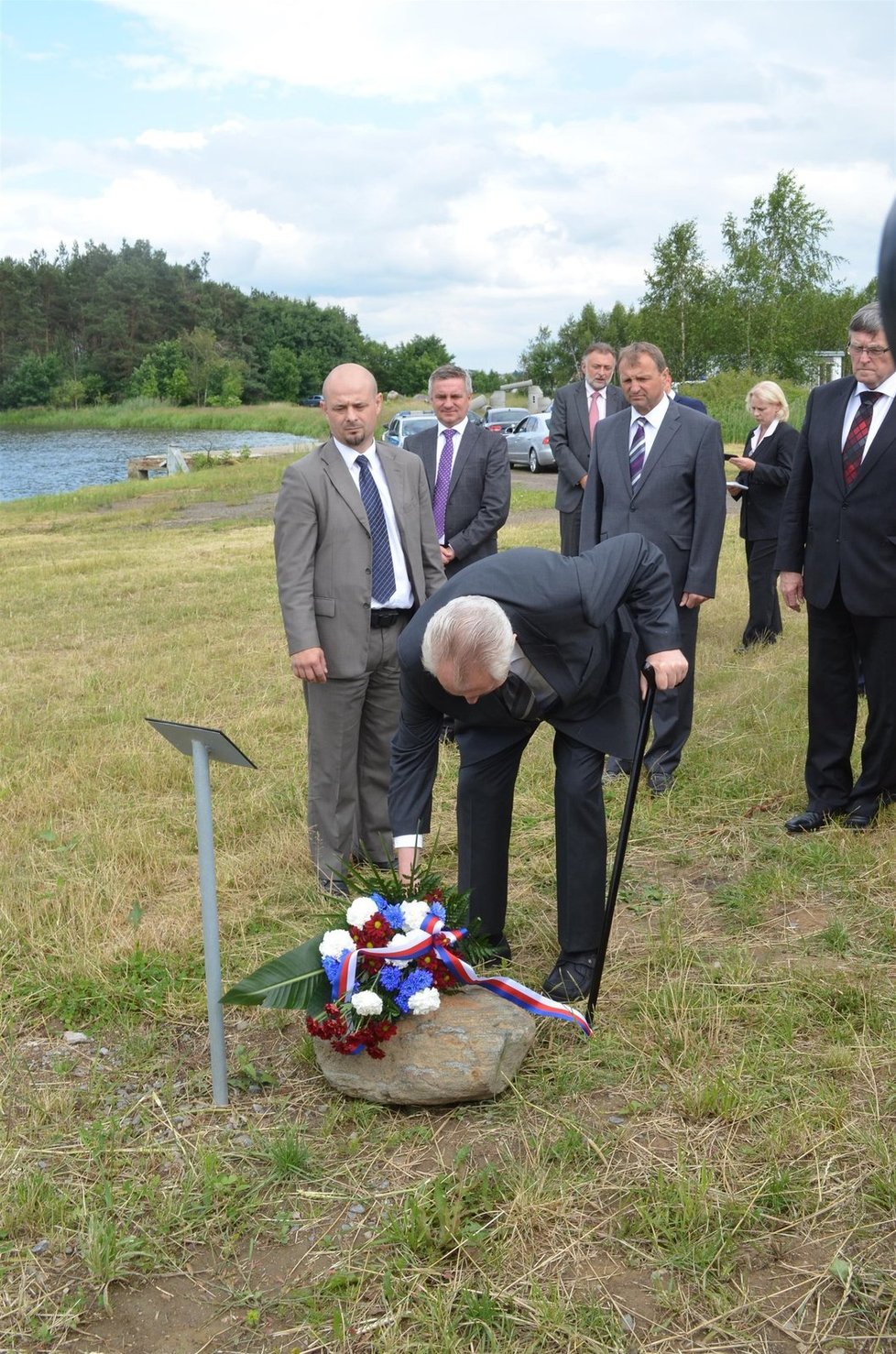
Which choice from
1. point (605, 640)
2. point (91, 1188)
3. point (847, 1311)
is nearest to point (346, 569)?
point (605, 640)

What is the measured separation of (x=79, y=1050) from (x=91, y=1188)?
0.86m

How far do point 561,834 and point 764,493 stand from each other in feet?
18.6

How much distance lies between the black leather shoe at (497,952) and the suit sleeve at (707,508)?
2370 mm

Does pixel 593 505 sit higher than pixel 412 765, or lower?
higher

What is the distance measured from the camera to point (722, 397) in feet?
108

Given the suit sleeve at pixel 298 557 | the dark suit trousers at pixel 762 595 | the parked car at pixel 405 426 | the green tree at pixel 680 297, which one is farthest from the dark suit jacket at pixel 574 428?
the green tree at pixel 680 297

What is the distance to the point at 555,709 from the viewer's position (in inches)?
Result: 153

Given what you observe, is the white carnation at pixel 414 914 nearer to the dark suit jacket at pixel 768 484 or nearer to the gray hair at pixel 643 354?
the gray hair at pixel 643 354

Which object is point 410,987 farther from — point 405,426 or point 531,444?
point 531,444

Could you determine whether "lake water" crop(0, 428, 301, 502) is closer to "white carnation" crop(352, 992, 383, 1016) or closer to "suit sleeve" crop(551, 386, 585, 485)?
"suit sleeve" crop(551, 386, 585, 485)

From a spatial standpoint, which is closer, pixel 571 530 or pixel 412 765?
pixel 412 765

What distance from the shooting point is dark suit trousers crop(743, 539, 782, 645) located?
8.91 meters

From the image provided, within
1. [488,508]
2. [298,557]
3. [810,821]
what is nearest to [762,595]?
[488,508]

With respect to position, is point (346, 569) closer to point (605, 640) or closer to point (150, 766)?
point (605, 640)
